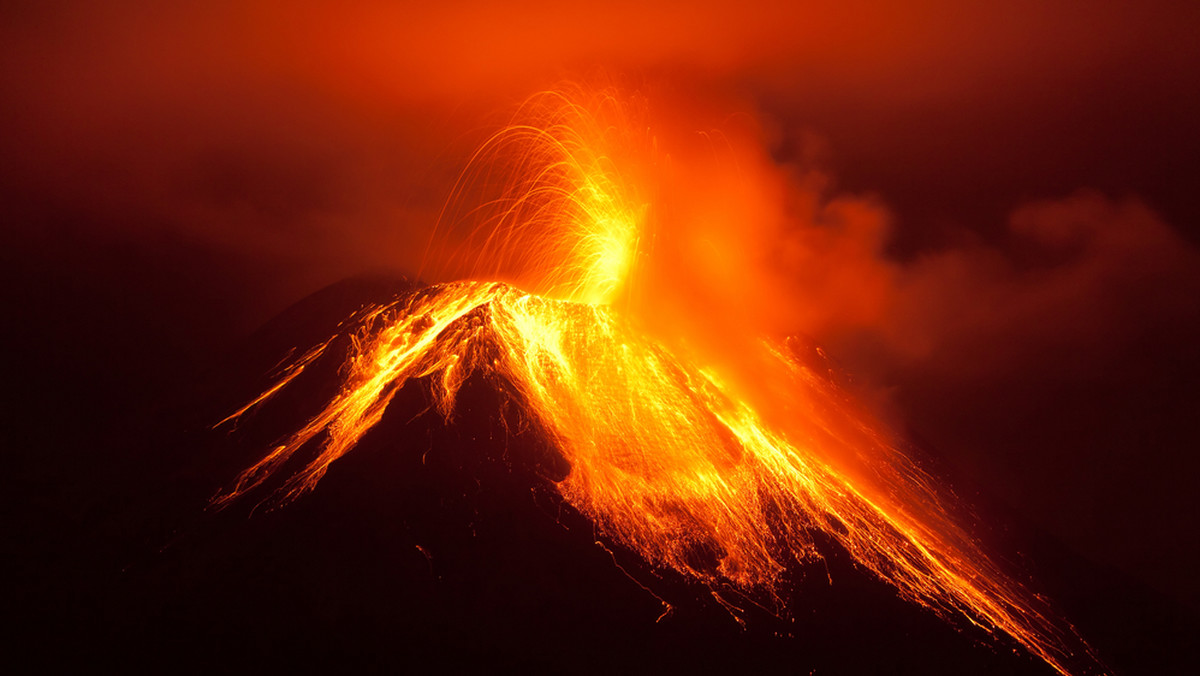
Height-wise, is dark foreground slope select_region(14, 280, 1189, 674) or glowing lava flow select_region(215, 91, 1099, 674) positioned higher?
glowing lava flow select_region(215, 91, 1099, 674)

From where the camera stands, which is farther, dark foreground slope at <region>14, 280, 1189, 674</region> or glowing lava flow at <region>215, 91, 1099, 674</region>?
glowing lava flow at <region>215, 91, 1099, 674</region>

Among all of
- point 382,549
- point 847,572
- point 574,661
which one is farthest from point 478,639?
point 847,572

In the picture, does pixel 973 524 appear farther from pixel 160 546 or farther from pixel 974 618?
pixel 160 546

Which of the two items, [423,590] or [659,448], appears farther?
[659,448]

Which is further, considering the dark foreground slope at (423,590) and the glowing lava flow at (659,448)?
the glowing lava flow at (659,448)

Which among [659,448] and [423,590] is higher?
[659,448]
